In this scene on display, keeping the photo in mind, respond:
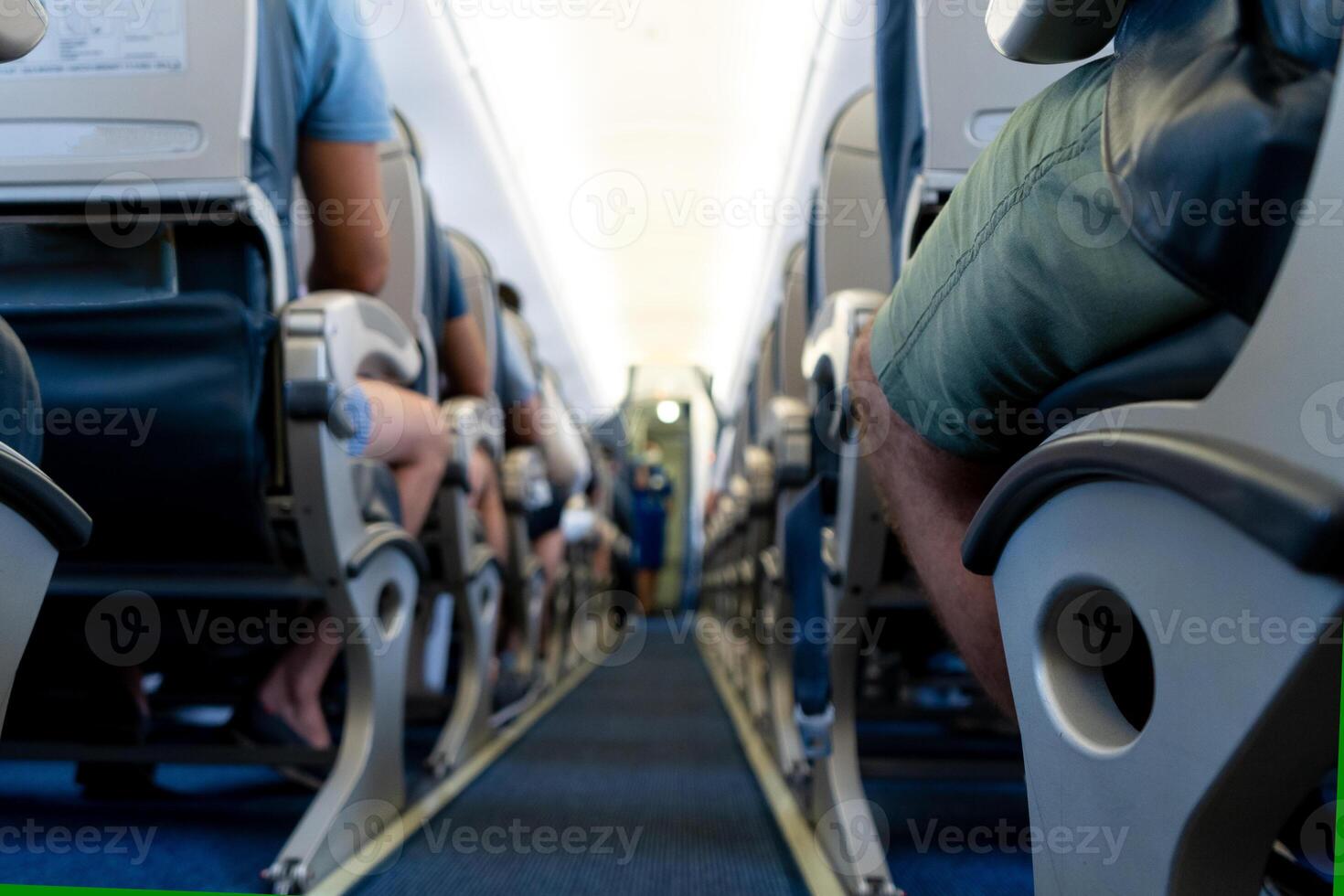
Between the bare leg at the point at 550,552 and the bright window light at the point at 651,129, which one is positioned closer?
the bare leg at the point at 550,552

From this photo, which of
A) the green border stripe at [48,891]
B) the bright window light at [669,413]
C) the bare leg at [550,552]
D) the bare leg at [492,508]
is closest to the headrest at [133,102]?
the green border stripe at [48,891]

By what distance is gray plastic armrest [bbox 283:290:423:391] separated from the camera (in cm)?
138

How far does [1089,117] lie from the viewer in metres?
0.58

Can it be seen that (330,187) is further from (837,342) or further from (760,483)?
(760,483)

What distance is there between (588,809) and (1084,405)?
1.65m

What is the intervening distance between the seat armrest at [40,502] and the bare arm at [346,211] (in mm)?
1213

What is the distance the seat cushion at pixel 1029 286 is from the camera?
1.83 ft

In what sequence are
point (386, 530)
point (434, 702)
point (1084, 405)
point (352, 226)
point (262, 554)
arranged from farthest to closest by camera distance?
point (434, 702) → point (352, 226) → point (386, 530) → point (262, 554) → point (1084, 405)

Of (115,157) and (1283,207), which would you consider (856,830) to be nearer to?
(1283,207)

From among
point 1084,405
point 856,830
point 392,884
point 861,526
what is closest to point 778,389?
point 861,526

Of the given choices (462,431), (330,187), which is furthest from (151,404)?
(462,431)

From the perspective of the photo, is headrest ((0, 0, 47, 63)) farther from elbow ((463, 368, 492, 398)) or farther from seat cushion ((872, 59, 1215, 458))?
elbow ((463, 368, 492, 398))

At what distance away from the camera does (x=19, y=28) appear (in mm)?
644

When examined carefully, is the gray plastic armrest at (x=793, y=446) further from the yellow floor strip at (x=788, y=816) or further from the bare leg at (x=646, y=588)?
the bare leg at (x=646, y=588)
